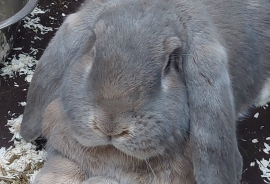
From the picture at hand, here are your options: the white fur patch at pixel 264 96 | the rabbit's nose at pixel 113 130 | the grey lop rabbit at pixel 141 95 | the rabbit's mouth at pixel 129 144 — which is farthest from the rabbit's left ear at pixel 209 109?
the white fur patch at pixel 264 96

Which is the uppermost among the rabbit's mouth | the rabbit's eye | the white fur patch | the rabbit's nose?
→ the rabbit's eye

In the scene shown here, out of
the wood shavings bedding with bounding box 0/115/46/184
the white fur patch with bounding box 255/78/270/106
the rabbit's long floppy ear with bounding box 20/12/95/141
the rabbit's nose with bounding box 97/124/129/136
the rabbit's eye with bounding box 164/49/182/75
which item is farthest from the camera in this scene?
the white fur patch with bounding box 255/78/270/106

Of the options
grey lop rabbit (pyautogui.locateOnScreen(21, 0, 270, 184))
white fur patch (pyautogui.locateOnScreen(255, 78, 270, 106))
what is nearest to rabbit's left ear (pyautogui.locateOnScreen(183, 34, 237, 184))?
grey lop rabbit (pyautogui.locateOnScreen(21, 0, 270, 184))

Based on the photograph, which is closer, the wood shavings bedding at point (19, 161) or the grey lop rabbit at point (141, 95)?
the grey lop rabbit at point (141, 95)

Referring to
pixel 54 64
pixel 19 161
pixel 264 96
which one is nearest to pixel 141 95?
pixel 54 64

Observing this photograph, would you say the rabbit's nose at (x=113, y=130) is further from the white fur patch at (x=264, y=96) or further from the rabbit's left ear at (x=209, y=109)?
the white fur patch at (x=264, y=96)

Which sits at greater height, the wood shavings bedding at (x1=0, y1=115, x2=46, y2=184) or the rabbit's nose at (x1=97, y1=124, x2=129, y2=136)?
the rabbit's nose at (x1=97, y1=124, x2=129, y2=136)

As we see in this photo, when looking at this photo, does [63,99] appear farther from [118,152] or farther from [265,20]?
[265,20]

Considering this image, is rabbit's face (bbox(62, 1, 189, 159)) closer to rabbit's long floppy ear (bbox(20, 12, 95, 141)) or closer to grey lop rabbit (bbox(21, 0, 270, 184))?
grey lop rabbit (bbox(21, 0, 270, 184))
